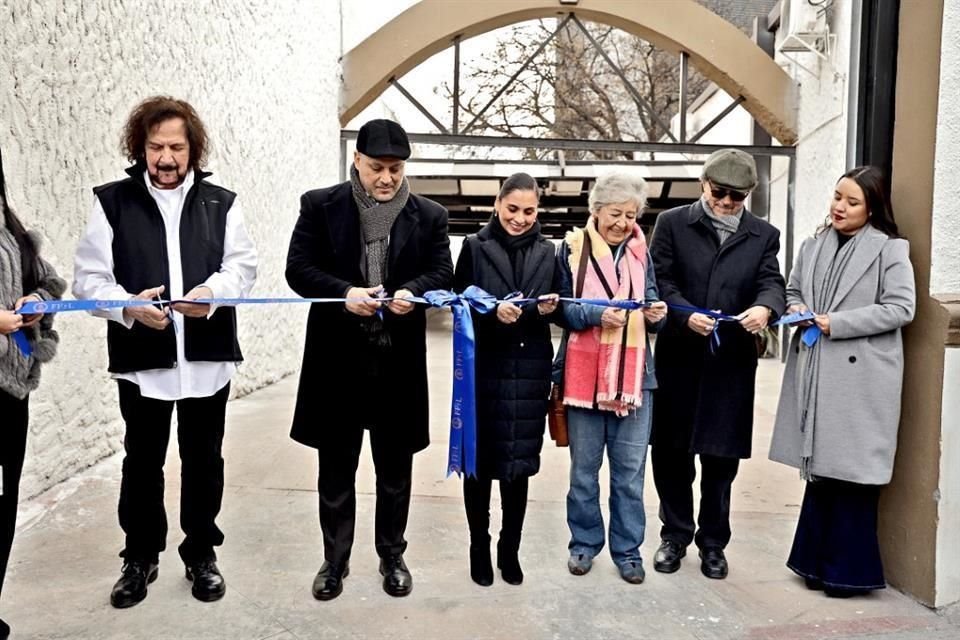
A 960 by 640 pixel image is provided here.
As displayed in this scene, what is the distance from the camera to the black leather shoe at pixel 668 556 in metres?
3.47

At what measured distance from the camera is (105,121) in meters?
5.11

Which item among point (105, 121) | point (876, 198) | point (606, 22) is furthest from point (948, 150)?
point (606, 22)

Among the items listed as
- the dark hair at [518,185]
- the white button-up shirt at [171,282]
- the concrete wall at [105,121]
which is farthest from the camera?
the concrete wall at [105,121]

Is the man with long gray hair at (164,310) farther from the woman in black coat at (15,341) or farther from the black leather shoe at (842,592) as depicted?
the black leather shoe at (842,592)

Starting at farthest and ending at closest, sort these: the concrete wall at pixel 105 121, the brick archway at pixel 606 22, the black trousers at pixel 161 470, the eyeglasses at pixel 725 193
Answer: the brick archway at pixel 606 22 < the concrete wall at pixel 105 121 < the eyeglasses at pixel 725 193 < the black trousers at pixel 161 470

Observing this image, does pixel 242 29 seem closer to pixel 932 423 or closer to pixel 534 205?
pixel 534 205

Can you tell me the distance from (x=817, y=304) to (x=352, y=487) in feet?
6.62

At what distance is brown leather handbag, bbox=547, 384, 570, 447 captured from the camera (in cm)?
339

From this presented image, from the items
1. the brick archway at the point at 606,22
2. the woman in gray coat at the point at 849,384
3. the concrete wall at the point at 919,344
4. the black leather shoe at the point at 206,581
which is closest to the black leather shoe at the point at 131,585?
the black leather shoe at the point at 206,581

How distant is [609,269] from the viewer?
3.30 m

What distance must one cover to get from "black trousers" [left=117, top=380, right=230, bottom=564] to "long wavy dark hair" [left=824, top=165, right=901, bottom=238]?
2.60 m

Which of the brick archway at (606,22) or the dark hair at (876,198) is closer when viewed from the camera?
the dark hair at (876,198)

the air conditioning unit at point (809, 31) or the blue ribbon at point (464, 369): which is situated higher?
the air conditioning unit at point (809, 31)

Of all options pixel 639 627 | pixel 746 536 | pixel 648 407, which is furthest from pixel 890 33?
pixel 639 627
